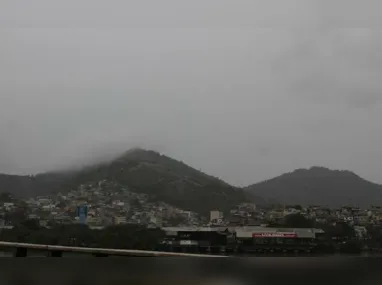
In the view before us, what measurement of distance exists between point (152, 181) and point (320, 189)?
8.13m

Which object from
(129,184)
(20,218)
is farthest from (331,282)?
(129,184)

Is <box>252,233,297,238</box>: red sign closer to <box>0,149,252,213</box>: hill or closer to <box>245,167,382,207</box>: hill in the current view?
<box>245,167,382,207</box>: hill

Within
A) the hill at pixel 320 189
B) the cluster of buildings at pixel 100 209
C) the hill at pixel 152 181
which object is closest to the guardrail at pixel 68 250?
the cluster of buildings at pixel 100 209

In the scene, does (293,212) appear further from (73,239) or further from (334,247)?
(73,239)

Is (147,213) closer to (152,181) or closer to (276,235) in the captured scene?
(276,235)

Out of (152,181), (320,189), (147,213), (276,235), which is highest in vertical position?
(152,181)

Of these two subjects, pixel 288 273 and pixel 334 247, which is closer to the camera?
pixel 288 273

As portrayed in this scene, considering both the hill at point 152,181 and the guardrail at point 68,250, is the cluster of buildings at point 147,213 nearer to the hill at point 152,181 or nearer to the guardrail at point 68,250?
the hill at point 152,181

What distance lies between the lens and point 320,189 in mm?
12367

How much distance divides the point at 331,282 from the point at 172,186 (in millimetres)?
10731

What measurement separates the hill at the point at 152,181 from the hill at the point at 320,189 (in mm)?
981

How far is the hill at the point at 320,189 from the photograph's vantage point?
1055 cm

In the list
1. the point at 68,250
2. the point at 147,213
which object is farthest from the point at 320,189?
the point at 68,250

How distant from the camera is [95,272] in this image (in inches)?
239
